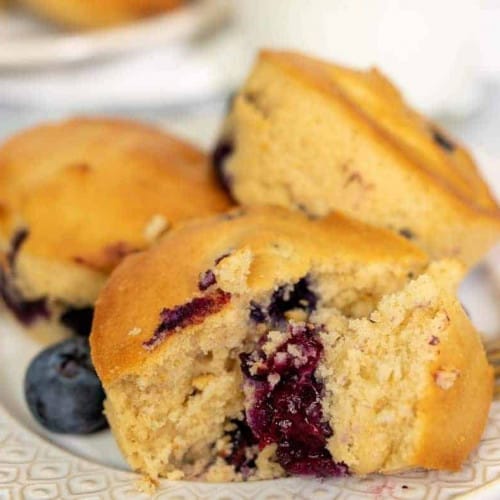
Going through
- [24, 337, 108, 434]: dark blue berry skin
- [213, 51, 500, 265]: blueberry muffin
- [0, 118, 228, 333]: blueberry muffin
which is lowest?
[24, 337, 108, 434]: dark blue berry skin

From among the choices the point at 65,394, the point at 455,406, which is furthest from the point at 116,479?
the point at 455,406

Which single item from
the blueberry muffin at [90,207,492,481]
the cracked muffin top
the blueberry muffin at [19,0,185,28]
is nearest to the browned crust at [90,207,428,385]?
the blueberry muffin at [90,207,492,481]

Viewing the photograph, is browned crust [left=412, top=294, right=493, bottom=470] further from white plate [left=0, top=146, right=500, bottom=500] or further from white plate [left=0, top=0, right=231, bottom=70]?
white plate [left=0, top=0, right=231, bottom=70]

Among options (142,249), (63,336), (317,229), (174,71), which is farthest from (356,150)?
(174,71)

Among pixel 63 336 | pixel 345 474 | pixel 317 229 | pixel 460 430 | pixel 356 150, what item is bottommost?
pixel 63 336

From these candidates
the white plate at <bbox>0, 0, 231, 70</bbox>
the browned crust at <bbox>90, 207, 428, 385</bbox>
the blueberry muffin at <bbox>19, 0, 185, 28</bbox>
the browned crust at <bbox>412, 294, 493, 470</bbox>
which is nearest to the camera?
the browned crust at <bbox>412, 294, 493, 470</bbox>

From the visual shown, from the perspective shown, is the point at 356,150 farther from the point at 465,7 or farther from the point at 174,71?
the point at 174,71
